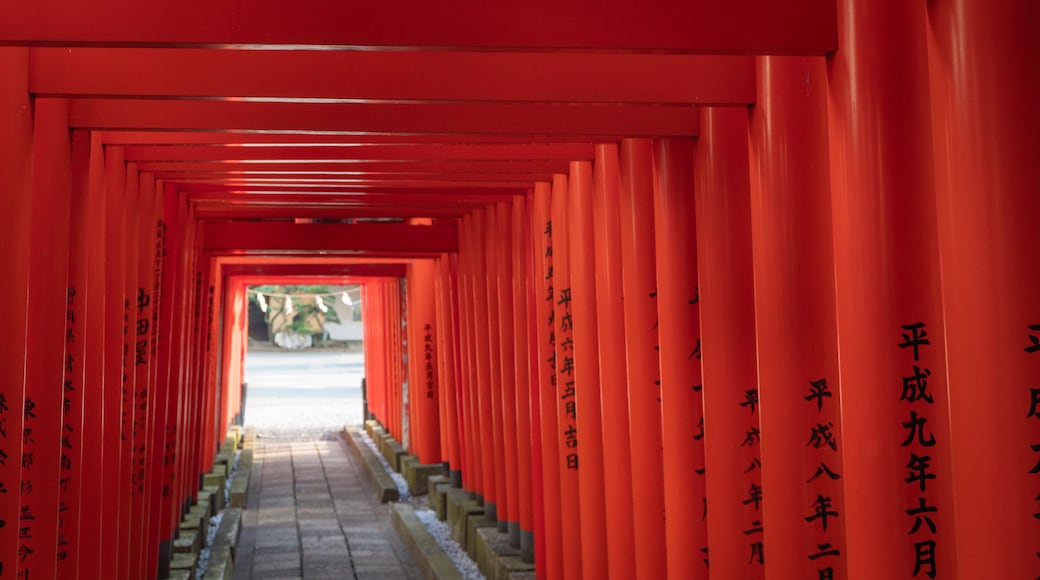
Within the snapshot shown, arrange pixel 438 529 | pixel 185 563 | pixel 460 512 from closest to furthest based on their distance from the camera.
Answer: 1. pixel 185 563
2. pixel 460 512
3. pixel 438 529

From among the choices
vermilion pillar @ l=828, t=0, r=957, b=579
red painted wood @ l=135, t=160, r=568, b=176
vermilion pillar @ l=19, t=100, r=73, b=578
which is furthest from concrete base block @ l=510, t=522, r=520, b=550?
vermilion pillar @ l=828, t=0, r=957, b=579

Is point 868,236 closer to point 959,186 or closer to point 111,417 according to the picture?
point 959,186

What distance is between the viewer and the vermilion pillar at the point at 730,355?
5504mm

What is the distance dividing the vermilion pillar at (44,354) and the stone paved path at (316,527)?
242 inches

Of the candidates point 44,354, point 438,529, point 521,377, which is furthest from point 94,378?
point 438,529

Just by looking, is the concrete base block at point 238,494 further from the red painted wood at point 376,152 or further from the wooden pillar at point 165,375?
the red painted wood at point 376,152

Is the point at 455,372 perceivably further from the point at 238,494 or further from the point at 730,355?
the point at 730,355

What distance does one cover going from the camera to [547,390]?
349 inches

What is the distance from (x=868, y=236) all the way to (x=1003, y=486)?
0.99m

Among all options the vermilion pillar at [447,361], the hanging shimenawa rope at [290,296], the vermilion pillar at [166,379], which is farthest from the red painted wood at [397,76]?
the hanging shimenawa rope at [290,296]

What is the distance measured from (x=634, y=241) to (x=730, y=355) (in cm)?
125

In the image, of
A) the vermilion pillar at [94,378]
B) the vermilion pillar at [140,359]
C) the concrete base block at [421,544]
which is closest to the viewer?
the vermilion pillar at [94,378]

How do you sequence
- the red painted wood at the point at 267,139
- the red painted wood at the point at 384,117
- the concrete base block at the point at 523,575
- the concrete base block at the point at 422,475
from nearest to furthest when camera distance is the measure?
the red painted wood at the point at 384,117, the red painted wood at the point at 267,139, the concrete base block at the point at 523,575, the concrete base block at the point at 422,475

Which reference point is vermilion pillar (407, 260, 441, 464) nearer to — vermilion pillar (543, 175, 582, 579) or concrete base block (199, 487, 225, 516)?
concrete base block (199, 487, 225, 516)
